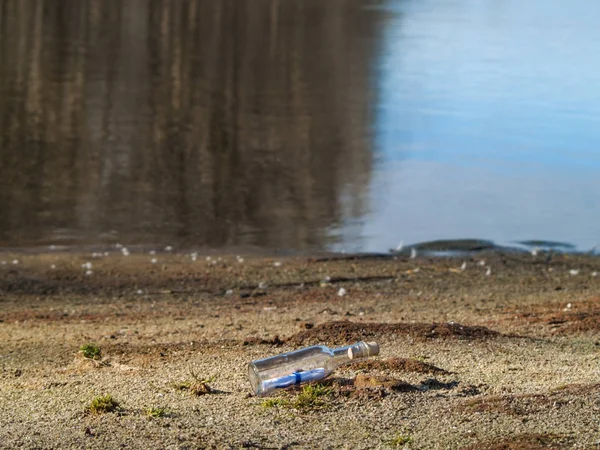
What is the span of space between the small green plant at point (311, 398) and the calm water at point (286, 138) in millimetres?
→ 7214

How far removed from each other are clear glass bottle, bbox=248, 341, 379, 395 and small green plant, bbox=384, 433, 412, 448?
0.73 metres

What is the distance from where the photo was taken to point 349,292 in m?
9.87

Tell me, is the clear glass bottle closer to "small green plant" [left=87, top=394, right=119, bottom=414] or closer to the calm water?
"small green plant" [left=87, top=394, right=119, bottom=414]

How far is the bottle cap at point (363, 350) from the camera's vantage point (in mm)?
5195

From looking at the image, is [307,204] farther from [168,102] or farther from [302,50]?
[302,50]

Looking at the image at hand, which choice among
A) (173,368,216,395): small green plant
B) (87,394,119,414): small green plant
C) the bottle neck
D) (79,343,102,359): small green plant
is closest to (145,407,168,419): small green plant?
(87,394,119,414): small green plant

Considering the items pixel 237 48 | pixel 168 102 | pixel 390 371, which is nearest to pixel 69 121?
pixel 168 102

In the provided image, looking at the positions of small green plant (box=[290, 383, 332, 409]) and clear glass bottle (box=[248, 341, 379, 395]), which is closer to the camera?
small green plant (box=[290, 383, 332, 409])

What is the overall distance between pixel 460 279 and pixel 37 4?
33205 millimetres

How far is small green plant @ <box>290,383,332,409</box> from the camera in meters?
4.90

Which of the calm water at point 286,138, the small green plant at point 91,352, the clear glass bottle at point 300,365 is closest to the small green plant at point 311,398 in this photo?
the clear glass bottle at point 300,365

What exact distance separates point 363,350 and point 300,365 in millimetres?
305

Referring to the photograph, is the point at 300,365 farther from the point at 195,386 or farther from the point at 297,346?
the point at 297,346

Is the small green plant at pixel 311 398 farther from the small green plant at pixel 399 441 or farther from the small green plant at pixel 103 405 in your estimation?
the small green plant at pixel 103 405
